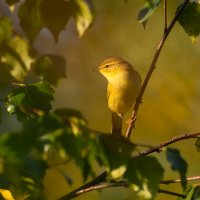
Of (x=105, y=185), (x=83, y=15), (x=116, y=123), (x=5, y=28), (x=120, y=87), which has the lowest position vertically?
(x=116, y=123)

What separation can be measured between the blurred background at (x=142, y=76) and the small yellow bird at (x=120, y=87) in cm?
57

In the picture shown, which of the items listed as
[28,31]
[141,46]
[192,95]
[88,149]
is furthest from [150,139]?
[88,149]

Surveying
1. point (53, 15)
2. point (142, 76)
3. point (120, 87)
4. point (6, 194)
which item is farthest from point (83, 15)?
point (142, 76)

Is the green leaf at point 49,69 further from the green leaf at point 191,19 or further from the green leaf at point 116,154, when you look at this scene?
the green leaf at point 116,154

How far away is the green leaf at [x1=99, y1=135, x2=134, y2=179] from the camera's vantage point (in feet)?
4.18

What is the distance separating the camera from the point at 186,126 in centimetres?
444

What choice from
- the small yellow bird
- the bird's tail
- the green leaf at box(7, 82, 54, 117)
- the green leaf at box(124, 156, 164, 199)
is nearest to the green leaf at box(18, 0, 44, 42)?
the green leaf at box(7, 82, 54, 117)

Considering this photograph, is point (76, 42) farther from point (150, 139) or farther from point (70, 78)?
point (150, 139)

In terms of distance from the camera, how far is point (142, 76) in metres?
4.43

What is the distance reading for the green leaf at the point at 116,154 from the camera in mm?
1274

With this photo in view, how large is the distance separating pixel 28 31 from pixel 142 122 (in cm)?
293

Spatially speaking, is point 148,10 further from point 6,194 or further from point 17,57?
point 6,194

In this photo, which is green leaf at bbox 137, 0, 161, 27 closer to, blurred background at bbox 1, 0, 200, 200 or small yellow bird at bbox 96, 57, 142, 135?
small yellow bird at bbox 96, 57, 142, 135

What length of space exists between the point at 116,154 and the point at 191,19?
25.5 inches
